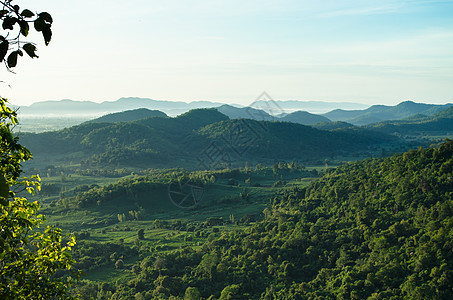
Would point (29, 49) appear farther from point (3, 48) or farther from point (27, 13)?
point (27, 13)

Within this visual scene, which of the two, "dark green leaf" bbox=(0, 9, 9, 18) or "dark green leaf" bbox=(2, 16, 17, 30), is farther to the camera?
"dark green leaf" bbox=(0, 9, 9, 18)

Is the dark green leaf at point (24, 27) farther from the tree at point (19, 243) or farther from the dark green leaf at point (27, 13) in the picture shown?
the tree at point (19, 243)

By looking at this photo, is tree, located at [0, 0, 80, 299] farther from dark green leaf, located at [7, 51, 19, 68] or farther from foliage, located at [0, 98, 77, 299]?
dark green leaf, located at [7, 51, 19, 68]

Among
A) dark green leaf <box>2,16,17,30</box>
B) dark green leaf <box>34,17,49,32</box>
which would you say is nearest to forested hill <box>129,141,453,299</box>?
dark green leaf <box>34,17,49,32</box>

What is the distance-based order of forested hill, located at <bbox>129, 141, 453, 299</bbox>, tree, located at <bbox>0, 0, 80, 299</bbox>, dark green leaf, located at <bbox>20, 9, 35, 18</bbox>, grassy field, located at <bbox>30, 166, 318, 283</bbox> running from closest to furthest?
dark green leaf, located at <bbox>20, 9, 35, 18</bbox>, tree, located at <bbox>0, 0, 80, 299</bbox>, forested hill, located at <bbox>129, 141, 453, 299</bbox>, grassy field, located at <bbox>30, 166, 318, 283</bbox>

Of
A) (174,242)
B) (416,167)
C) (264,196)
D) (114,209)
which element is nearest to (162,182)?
(114,209)

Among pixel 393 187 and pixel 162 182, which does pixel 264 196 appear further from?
pixel 393 187
